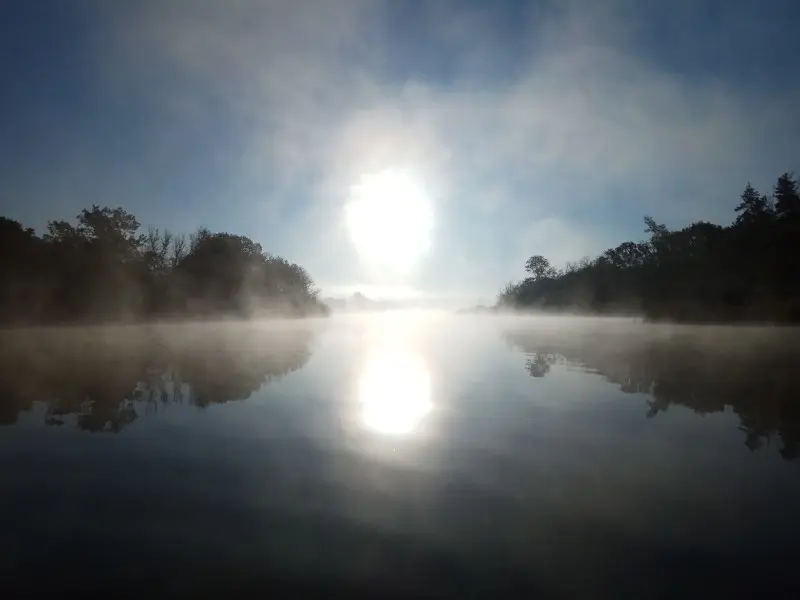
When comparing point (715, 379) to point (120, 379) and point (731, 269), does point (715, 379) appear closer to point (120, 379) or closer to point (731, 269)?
point (120, 379)

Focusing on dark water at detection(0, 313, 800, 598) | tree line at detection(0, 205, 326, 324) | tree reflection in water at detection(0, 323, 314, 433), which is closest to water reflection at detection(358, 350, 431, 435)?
dark water at detection(0, 313, 800, 598)

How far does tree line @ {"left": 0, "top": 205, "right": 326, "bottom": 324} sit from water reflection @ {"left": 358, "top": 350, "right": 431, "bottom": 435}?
160ft

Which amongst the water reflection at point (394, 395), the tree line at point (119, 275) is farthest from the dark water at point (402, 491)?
the tree line at point (119, 275)

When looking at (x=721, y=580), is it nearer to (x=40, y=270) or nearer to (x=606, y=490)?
(x=606, y=490)

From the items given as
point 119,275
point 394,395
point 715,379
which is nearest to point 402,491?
point 394,395

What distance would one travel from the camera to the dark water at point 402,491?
4.25 metres

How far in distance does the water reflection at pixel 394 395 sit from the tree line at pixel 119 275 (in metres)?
48.7

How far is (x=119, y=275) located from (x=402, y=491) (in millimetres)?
65139

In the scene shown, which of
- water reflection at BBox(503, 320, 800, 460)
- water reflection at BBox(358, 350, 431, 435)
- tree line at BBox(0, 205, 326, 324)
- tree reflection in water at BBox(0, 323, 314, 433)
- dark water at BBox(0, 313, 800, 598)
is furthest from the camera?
tree line at BBox(0, 205, 326, 324)

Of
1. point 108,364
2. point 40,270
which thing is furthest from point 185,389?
point 40,270

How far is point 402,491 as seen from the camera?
6.25 metres

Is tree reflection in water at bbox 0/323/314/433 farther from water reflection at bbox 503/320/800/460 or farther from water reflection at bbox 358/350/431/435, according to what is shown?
water reflection at bbox 503/320/800/460

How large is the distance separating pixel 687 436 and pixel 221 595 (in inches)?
331

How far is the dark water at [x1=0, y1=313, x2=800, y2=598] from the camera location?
4.25 meters
